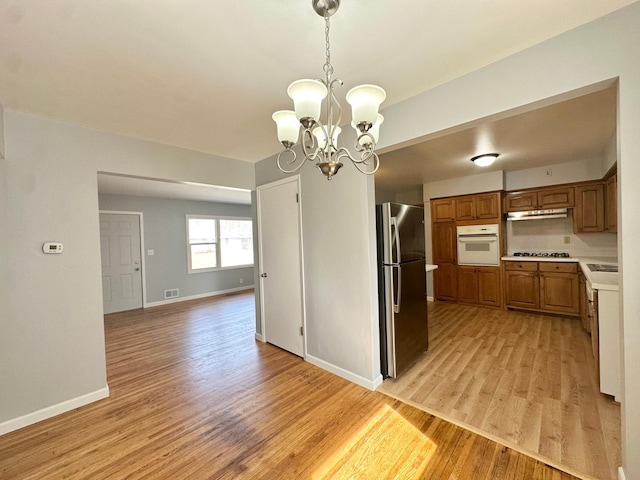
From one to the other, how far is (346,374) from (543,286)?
3792 millimetres

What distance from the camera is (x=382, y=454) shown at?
1735 mm

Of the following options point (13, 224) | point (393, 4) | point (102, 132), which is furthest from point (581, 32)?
point (13, 224)

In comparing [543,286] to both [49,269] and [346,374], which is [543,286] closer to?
[346,374]

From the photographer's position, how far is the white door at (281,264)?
3.18 metres

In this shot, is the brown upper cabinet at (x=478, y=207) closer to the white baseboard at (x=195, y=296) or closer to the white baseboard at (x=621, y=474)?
the white baseboard at (x=621, y=474)

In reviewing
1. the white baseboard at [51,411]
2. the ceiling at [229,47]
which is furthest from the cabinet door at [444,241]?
the white baseboard at [51,411]

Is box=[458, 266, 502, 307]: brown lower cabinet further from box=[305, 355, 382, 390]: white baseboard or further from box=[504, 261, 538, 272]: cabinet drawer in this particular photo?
box=[305, 355, 382, 390]: white baseboard

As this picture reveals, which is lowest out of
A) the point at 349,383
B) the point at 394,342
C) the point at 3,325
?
the point at 349,383

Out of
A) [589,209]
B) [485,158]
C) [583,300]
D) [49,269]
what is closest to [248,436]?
[49,269]

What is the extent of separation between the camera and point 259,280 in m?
3.73

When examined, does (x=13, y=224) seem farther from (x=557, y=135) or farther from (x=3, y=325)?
(x=557, y=135)

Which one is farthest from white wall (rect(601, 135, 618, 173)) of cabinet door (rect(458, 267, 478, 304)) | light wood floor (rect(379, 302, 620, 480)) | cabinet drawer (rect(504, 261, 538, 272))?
cabinet door (rect(458, 267, 478, 304))

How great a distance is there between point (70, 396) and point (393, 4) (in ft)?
12.0

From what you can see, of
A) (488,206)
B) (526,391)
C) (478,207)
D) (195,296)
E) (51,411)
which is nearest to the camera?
(51,411)
